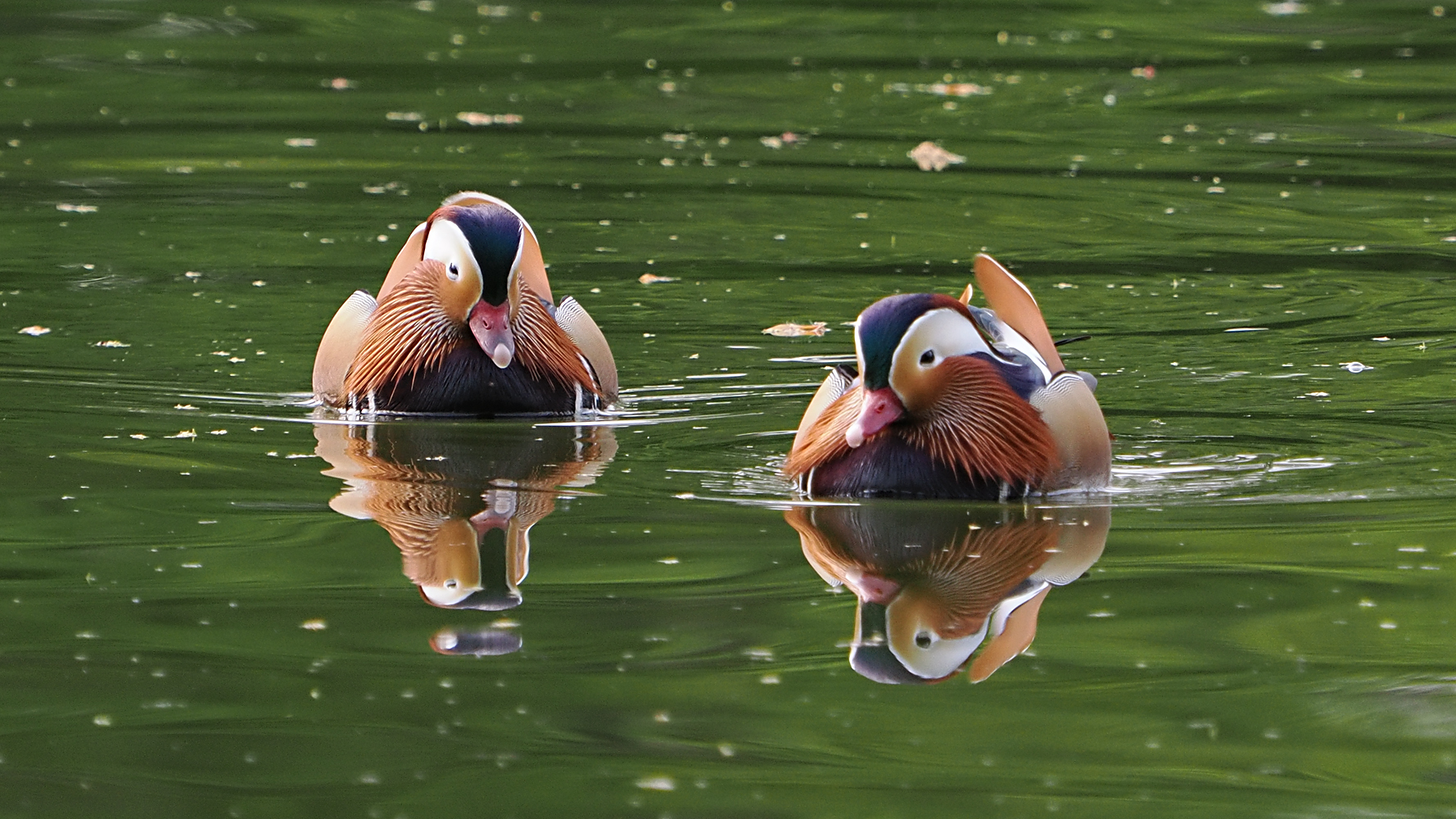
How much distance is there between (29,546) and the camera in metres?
8.30

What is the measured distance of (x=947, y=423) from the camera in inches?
348

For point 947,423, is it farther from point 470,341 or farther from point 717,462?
point 470,341

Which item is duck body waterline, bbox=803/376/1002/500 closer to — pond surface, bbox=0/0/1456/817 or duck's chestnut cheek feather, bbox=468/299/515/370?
pond surface, bbox=0/0/1456/817

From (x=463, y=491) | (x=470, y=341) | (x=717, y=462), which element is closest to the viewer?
(x=463, y=491)

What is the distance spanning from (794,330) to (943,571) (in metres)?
4.96

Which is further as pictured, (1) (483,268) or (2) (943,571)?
(1) (483,268)

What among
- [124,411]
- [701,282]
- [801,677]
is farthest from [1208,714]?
[701,282]

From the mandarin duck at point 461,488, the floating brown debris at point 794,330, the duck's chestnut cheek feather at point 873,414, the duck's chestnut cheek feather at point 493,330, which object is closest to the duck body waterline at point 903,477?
the duck's chestnut cheek feather at point 873,414

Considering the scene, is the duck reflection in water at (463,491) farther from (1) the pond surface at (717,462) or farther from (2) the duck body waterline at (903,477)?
(2) the duck body waterline at (903,477)

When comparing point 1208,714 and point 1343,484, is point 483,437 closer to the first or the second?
point 1343,484

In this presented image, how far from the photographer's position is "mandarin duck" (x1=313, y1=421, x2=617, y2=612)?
802 centimetres

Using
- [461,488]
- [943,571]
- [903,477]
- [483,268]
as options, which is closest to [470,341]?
[483,268]

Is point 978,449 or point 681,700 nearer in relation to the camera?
point 681,700

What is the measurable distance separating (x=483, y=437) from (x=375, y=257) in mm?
4668
